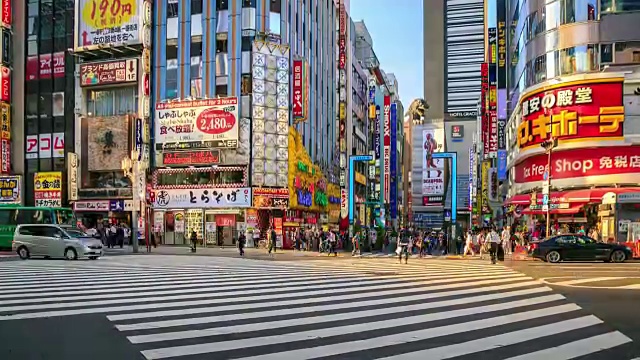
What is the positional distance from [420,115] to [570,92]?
3724 inches

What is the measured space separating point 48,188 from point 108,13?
1551 centimetres

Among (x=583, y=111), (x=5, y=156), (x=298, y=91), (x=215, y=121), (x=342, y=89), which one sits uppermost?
(x=342, y=89)

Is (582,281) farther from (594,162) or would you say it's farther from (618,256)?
(594,162)

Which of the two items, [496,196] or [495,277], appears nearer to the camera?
[495,277]

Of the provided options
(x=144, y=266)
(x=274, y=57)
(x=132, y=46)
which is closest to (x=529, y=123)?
(x=274, y=57)

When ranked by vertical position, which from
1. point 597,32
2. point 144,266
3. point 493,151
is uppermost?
point 597,32

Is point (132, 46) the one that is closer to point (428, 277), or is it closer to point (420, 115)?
point (428, 277)

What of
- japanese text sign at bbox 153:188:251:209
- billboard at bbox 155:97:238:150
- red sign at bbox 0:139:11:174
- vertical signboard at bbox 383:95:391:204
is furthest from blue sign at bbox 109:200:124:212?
vertical signboard at bbox 383:95:391:204

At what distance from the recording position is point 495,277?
20.2 metres

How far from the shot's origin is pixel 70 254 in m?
28.1

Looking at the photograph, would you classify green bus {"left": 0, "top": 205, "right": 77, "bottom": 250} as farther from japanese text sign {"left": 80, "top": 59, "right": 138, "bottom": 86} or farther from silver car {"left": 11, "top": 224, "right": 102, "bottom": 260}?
japanese text sign {"left": 80, "top": 59, "right": 138, "bottom": 86}

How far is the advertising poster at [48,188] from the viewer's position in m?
53.7

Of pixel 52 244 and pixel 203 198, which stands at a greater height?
pixel 203 198

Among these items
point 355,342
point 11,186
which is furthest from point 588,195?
point 11,186
